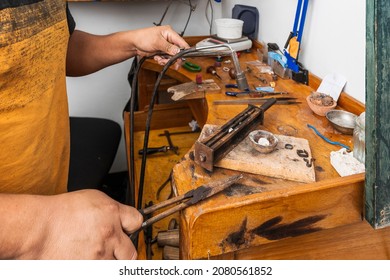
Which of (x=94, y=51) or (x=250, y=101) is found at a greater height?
(x=94, y=51)

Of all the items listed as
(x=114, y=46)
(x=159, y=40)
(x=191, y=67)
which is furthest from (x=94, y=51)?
(x=191, y=67)

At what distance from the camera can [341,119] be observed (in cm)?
100

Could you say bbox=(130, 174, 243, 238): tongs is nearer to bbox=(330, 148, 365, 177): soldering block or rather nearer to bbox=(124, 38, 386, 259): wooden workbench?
bbox=(124, 38, 386, 259): wooden workbench

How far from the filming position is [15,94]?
710 millimetres

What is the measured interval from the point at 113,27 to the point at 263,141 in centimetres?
154

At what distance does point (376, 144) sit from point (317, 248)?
285 millimetres

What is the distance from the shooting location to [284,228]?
62 cm

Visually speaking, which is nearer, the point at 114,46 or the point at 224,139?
the point at 224,139

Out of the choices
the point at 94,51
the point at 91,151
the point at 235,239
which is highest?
the point at 94,51

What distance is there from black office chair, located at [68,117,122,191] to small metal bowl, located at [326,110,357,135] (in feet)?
2.92

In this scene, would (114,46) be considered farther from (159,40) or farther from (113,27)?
(113,27)

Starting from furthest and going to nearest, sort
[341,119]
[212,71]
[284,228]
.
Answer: [212,71] → [341,119] → [284,228]

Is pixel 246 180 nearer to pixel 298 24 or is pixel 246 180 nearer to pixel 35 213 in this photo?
pixel 35 213

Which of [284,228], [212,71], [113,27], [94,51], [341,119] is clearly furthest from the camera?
[113,27]
